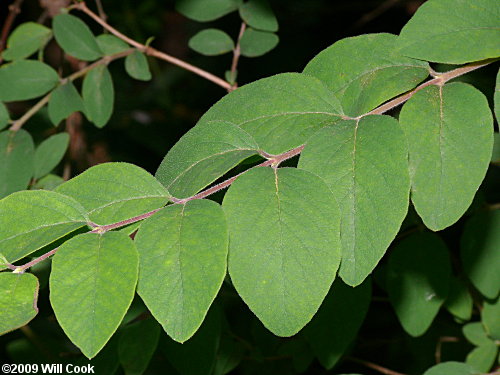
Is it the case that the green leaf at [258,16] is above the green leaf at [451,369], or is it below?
above

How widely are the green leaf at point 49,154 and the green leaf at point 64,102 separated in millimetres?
65

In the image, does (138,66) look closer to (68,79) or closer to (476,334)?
(68,79)

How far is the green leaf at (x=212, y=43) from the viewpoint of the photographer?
1.53m

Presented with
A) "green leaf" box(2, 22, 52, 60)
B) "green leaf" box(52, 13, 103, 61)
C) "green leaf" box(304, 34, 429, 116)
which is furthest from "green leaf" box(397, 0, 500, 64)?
"green leaf" box(2, 22, 52, 60)

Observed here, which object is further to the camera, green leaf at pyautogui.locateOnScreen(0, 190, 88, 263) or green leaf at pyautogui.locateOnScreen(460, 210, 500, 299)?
green leaf at pyautogui.locateOnScreen(460, 210, 500, 299)

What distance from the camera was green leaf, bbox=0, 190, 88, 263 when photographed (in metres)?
0.68

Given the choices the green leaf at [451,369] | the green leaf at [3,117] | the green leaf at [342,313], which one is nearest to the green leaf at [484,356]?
the green leaf at [451,369]

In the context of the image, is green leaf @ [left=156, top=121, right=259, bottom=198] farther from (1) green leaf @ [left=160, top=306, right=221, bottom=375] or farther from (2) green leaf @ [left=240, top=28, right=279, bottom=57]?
(2) green leaf @ [left=240, top=28, right=279, bottom=57]

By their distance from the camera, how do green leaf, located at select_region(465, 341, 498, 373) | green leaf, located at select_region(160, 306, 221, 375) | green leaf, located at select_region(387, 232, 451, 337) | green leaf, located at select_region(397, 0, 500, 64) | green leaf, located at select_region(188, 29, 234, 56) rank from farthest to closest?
green leaf, located at select_region(188, 29, 234, 56) → green leaf, located at select_region(465, 341, 498, 373) → green leaf, located at select_region(387, 232, 451, 337) → green leaf, located at select_region(160, 306, 221, 375) → green leaf, located at select_region(397, 0, 500, 64)

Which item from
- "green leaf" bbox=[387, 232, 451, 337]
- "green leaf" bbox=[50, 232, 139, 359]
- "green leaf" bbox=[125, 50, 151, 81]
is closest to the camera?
"green leaf" bbox=[50, 232, 139, 359]

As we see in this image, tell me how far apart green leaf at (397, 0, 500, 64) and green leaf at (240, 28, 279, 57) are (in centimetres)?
74

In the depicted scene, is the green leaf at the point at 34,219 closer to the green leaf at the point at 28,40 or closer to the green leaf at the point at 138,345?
the green leaf at the point at 138,345

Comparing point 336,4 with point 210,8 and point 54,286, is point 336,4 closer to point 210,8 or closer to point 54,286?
point 210,8

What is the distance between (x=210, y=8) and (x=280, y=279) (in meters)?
1.02
